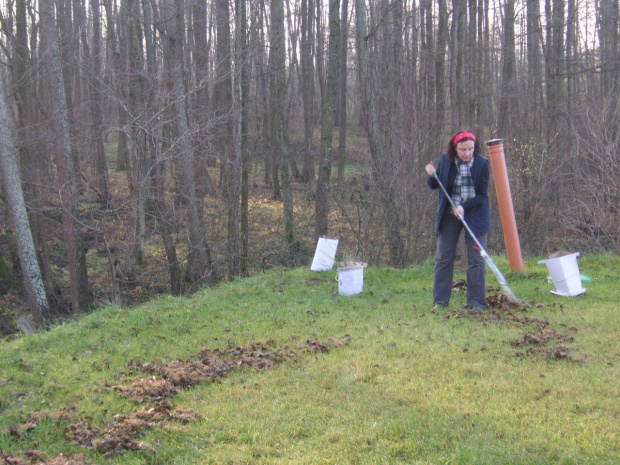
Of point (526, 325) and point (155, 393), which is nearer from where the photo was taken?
point (155, 393)

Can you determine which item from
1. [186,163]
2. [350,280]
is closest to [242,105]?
[186,163]

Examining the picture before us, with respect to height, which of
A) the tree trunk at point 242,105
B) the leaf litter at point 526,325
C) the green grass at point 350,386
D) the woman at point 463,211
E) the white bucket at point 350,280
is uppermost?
the tree trunk at point 242,105

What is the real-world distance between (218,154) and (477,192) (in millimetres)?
8555

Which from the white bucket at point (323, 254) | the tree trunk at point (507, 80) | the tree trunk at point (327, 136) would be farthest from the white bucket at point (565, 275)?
the tree trunk at point (507, 80)

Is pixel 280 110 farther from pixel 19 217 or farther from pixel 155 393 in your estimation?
pixel 155 393

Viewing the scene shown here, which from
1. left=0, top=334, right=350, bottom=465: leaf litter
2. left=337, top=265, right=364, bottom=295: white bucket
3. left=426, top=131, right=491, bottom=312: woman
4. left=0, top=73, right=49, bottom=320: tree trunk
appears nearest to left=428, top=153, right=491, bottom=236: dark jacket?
left=426, top=131, right=491, bottom=312: woman

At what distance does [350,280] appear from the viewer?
7.55 metres

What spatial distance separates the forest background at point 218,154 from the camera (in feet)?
37.9

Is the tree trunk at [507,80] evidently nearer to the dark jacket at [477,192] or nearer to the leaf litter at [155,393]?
the dark jacket at [477,192]

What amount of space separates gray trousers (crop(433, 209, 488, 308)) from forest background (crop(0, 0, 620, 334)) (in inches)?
115

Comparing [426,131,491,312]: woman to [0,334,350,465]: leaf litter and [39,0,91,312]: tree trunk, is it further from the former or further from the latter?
[39,0,91,312]: tree trunk

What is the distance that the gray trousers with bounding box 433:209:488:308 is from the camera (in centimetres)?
634

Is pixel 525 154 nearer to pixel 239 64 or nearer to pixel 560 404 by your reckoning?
pixel 239 64

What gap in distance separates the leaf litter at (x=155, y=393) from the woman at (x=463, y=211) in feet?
4.98
